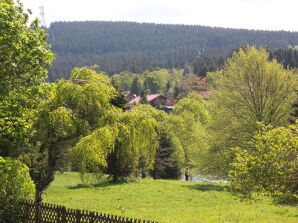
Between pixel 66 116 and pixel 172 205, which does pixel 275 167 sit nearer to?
pixel 66 116

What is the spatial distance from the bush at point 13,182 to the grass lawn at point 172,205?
5961mm

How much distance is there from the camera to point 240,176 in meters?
14.1

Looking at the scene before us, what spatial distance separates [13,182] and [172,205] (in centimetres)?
1294

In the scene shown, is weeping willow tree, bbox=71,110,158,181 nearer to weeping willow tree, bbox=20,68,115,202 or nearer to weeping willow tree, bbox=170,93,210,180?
weeping willow tree, bbox=20,68,115,202

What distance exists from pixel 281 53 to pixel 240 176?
575 ft

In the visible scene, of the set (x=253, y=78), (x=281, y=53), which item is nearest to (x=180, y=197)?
(x=253, y=78)

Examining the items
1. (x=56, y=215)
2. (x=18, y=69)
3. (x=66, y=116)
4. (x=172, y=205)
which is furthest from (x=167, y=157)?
(x=18, y=69)

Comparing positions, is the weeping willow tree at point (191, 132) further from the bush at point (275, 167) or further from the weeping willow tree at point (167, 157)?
the bush at point (275, 167)

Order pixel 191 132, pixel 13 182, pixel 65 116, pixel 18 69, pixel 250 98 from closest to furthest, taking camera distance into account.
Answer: pixel 13 182 < pixel 18 69 < pixel 65 116 < pixel 250 98 < pixel 191 132

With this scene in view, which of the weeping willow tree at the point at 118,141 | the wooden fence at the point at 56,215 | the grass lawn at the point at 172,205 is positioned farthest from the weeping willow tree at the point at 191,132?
the wooden fence at the point at 56,215

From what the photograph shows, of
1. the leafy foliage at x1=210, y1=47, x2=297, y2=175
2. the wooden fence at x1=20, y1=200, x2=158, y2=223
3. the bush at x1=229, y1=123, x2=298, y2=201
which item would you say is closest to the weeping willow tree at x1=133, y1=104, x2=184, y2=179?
the leafy foliage at x1=210, y1=47, x2=297, y2=175

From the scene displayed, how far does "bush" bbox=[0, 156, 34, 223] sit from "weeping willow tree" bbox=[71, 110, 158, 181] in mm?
2284

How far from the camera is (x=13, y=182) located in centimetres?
1462

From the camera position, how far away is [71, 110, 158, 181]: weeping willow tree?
15.6 meters
